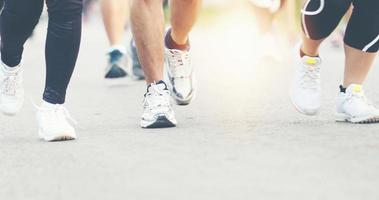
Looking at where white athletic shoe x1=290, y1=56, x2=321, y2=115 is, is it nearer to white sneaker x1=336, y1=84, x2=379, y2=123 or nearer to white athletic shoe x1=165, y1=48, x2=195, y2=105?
white sneaker x1=336, y1=84, x2=379, y2=123

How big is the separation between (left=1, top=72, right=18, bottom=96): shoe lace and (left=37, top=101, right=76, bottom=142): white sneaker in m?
0.38

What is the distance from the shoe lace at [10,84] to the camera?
5.61 m

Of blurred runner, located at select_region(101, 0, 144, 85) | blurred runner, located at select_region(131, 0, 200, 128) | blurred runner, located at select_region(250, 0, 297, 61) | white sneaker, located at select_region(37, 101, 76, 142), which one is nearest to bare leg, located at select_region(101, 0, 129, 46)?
blurred runner, located at select_region(101, 0, 144, 85)

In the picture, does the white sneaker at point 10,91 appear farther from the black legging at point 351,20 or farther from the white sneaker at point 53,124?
the black legging at point 351,20

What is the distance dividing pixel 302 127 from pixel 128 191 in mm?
1844

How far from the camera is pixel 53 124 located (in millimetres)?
5191

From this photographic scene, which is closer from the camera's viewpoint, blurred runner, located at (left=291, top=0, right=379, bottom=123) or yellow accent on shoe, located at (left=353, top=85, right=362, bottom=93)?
blurred runner, located at (left=291, top=0, right=379, bottom=123)

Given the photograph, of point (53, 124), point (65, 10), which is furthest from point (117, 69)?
point (65, 10)

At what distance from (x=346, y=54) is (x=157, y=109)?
3.14 ft

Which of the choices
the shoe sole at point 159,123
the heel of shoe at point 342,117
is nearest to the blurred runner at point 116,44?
the shoe sole at point 159,123

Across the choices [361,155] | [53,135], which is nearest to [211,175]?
[361,155]

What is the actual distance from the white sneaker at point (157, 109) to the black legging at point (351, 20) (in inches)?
29.8

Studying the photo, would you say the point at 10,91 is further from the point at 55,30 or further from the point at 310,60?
the point at 310,60

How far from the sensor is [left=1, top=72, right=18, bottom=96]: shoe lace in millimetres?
5613
